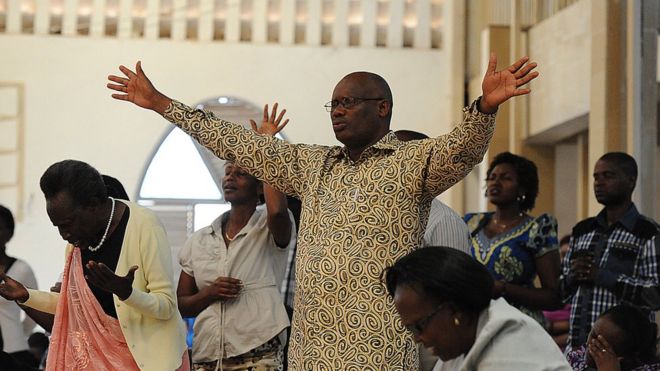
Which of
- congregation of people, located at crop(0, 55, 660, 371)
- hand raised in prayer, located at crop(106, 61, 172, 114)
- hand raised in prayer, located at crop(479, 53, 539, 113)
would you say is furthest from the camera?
hand raised in prayer, located at crop(106, 61, 172, 114)

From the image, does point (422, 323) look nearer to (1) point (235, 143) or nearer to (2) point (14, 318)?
(1) point (235, 143)

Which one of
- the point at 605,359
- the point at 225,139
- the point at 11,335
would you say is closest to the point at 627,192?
the point at 605,359

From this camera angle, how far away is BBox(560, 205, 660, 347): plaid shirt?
20.6 ft

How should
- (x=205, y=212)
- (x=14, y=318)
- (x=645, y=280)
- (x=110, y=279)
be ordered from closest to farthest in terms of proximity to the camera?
(x=110, y=279) < (x=645, y=280) < (x=14, y=318) < (x=205, y=212)

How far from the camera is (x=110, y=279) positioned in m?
4.39

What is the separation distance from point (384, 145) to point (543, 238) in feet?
6.34

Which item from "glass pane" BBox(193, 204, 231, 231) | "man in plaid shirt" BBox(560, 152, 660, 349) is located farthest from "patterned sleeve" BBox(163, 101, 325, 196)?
"glass pane" BBox(193, 204, 231, 231)

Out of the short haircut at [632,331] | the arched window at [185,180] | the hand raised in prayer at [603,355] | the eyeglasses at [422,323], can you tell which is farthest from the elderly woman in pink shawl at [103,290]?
the arched window at [185,180]

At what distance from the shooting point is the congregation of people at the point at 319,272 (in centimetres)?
319

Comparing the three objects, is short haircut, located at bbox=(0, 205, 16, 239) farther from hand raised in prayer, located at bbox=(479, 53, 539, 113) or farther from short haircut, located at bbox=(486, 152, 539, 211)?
hand raised in prayer, located at bbox=(479, 53, 539, 113)

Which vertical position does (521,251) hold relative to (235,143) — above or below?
below

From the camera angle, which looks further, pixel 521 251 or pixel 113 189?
pixel 521 251

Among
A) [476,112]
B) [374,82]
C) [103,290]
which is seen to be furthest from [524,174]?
[103,290]

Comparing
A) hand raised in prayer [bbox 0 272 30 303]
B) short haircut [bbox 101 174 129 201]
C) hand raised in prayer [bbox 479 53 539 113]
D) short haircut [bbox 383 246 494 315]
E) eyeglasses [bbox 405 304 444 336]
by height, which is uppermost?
hand raised in prayer [bbox 479 53 539 113]
